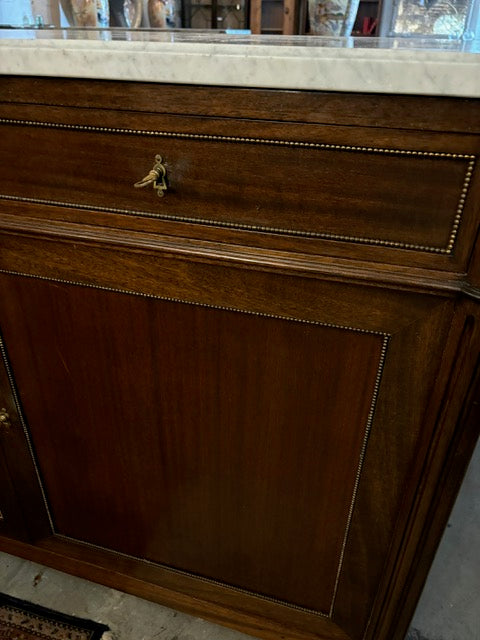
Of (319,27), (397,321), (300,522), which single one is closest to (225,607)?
(300,522)

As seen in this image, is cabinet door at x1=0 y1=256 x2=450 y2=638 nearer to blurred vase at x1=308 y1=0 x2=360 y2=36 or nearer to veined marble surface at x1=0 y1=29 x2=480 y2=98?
veined marble surface at x1=0 y1=29 x2=480 y2=98

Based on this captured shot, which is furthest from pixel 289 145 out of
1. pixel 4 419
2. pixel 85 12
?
pixel 85 12

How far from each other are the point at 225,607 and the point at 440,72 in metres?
0.71

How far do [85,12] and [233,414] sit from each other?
2.28 feet

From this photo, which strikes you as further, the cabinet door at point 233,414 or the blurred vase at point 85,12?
the blurred vase at point 85,12

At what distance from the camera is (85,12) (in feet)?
2.64

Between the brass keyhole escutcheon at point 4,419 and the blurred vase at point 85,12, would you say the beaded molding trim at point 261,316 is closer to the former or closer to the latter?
the brass keyhole escutcheon at point 4,419

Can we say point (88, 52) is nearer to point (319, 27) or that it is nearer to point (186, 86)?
point (186, 86)

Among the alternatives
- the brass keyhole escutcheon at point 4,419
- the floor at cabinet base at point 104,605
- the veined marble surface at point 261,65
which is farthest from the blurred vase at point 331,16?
the floor at cabinet base at point 104,605

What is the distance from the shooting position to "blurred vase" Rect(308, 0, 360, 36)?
0.76 metres

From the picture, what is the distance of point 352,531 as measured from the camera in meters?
0.57

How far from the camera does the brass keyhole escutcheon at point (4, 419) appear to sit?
2.11 ft

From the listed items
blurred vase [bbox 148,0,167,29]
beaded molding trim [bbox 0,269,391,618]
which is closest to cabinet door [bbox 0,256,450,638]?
beaded molding trim [bbox 0,269,391,618]

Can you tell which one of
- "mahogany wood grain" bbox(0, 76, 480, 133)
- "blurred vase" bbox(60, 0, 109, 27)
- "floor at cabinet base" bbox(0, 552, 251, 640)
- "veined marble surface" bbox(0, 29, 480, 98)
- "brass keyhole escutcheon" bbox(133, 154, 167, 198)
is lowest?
"floor at cabinet base" bbox(0, 552, 251, 640)
